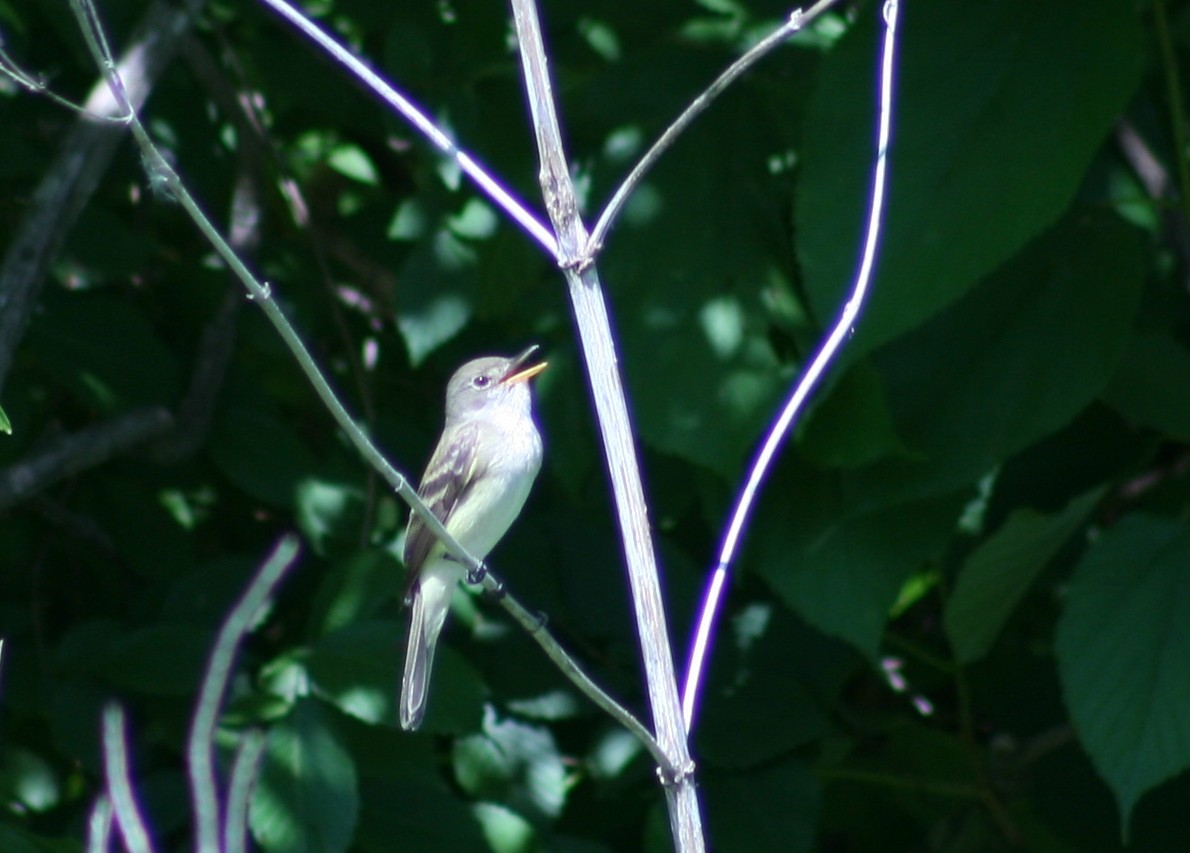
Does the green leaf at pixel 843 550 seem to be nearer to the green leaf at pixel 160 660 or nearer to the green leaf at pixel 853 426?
the green leaf at pixel 853 426

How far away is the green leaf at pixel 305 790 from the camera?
361 cm

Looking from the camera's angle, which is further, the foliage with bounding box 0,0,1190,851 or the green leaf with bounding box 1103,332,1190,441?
the green leaf with bounding box 1103,332,1190,441

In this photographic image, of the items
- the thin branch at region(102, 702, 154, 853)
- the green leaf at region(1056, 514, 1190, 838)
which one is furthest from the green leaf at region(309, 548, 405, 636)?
the thin branch at region(102, 702, 154, 853)

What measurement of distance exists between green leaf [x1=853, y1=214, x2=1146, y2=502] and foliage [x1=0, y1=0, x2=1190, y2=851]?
12 millimetres

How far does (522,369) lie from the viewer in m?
4.87

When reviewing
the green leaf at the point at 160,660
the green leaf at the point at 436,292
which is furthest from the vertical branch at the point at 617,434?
the green leaf at the point at 436,292

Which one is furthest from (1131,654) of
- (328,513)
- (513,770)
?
(328,513)

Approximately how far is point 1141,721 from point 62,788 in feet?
10.4

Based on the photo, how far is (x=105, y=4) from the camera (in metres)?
4.80

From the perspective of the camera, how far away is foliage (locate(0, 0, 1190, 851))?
394 centimetres

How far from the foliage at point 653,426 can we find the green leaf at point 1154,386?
1 centimetres

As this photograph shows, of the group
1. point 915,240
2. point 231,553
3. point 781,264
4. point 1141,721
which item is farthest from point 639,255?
point 231,553

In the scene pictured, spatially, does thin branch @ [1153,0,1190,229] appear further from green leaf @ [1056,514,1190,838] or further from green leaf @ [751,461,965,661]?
green leaf @ [751,461,965,661]

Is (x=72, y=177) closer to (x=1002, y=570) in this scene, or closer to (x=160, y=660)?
(x=160, y=660)
